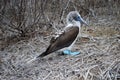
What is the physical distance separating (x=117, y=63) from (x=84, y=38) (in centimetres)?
118

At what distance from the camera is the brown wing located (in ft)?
12.9

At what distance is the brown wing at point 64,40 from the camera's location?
394cm

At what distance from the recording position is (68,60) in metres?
3.97

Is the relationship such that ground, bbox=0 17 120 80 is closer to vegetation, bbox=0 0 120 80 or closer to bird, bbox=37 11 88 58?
vegetation, bbox=0 0 120 80

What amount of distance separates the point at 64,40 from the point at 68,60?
0.27m

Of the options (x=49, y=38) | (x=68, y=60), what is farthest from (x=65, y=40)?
(x=49, y=38)

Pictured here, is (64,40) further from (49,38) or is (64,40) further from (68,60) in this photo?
(49,38)

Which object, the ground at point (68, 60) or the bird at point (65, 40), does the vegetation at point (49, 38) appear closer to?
the ground at point (68, 60)

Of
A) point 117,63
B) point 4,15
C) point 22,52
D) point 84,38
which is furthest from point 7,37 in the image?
point 117,63

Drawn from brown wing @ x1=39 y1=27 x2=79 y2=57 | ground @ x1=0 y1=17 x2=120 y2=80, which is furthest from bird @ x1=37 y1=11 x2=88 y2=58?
ground @ x1=0 y1=17 x2=120 y2=80

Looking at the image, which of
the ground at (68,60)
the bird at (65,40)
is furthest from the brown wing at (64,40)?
the ground at (68,60)

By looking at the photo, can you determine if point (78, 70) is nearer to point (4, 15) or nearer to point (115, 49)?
point (115, 49)

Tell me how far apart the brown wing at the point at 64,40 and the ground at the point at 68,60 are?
162 mm

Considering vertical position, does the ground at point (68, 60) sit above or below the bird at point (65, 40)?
below
